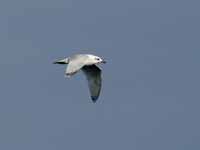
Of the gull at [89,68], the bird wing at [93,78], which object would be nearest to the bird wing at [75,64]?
the gull at [89,68]

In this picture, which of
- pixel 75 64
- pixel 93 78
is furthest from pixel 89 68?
pixel 75 64

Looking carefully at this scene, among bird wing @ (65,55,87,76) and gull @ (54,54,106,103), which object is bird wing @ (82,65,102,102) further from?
bird wing @ (65,55,87,76)

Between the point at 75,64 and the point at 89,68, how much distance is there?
554 cm

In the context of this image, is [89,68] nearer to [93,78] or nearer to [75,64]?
[93,78]

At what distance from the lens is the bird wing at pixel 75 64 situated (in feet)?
A: 213

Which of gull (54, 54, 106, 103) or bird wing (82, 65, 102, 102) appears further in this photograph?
bird wing (82, 65, 102, 102)

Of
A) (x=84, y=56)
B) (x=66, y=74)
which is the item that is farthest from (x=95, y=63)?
(x=66, y=74)

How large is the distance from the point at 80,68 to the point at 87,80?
19.2 ft

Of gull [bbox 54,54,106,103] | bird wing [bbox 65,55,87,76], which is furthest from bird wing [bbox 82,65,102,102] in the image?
bird wing [bbox 65,55,87,76]

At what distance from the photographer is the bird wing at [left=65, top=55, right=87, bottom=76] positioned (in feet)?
213

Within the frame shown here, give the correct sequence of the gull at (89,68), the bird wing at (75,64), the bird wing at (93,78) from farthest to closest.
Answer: the bird wing at (93,78), the gull at (89,68), the bird wing at (75,64)

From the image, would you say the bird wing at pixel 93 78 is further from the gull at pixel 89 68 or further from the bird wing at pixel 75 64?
the bird wing at pixel 75 64

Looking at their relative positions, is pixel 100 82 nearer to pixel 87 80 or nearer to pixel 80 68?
pixel 87 80

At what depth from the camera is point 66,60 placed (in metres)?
68.8
